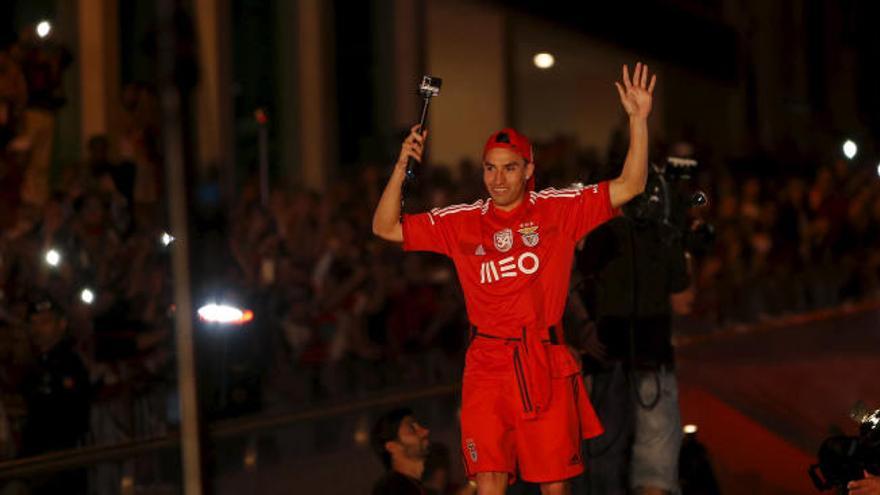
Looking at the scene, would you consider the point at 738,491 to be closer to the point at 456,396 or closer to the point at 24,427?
the point at 456,396

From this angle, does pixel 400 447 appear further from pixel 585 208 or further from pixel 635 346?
pixel 585 208

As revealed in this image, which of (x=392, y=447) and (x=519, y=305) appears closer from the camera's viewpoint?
(x=519, y=305)

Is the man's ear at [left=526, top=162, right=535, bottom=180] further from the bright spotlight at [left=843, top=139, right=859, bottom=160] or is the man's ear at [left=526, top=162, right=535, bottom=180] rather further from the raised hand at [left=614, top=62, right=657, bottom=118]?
the bright spotlight at [left=843, top=139, right=859, bottom=160]

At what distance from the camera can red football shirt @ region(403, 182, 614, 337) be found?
283 inches

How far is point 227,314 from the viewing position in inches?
449

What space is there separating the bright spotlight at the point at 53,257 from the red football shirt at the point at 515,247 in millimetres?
4185

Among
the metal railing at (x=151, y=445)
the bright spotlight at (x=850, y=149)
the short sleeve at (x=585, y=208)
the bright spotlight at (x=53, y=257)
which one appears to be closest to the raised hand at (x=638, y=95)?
the short sleeve at (x=585, y=208)

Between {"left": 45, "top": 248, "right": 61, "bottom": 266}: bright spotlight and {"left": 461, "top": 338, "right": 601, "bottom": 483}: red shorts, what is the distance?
175 inches

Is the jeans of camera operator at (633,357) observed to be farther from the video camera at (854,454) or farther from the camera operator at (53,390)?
the camera operator at (53,390)

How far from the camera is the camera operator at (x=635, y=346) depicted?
28.1 ft

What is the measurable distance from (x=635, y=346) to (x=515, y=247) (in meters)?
1.62

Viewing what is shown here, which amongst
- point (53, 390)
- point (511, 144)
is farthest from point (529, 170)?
point (53, 390)

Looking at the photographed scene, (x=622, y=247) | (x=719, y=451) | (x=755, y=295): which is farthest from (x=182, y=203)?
(x=755, y=295)

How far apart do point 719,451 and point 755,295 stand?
27.1 feet
